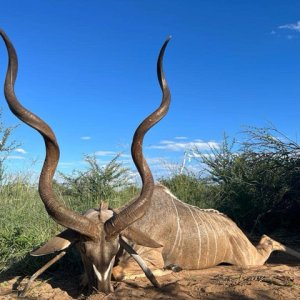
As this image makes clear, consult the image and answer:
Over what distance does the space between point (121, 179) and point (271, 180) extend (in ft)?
8.02

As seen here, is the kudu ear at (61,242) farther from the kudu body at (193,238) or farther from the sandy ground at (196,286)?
the kudu body at (193,238)

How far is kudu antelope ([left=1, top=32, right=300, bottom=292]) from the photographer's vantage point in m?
3.50

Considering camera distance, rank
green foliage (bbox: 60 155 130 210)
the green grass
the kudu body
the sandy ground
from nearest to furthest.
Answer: the sandy ground, the kudu body, the green grass, green foliage (bbox: 60 155 130 210)

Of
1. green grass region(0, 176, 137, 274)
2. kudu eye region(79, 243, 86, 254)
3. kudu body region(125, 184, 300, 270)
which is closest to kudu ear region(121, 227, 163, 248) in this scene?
kudu eye region(79, 243, 86, 254)

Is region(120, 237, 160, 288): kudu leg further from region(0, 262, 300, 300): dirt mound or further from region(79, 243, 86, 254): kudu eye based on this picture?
region(79, 243, 86, 254): kudu eye

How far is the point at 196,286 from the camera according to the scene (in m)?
3.72

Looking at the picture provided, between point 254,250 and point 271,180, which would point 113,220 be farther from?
point 271,180

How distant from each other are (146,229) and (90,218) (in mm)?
780

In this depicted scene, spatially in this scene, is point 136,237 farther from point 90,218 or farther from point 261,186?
point 261,186

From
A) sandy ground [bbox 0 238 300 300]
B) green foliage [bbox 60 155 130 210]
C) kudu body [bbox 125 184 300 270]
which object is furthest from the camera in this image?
green foliage [bbox 60 155 130 210]

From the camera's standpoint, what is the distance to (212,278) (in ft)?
13.3

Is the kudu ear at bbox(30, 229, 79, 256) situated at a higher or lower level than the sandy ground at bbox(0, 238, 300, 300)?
higher

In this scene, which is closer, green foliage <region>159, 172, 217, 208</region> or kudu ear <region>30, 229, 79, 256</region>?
kudu ear <region>30, 229, 79, 256</region>

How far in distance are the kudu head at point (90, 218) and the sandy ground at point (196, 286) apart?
247 mm
